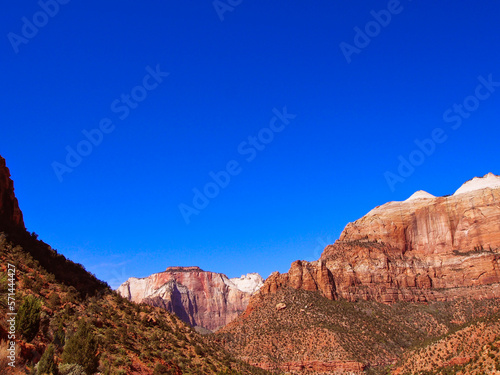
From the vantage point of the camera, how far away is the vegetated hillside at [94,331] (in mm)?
21406

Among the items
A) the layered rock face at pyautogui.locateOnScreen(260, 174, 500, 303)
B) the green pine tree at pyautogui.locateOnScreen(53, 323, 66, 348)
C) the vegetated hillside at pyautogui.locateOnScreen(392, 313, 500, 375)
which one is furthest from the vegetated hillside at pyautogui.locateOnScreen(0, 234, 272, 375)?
the layered rock face at pyautogui.locateOnScreen(260, 174, 500, 303)

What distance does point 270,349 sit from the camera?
86688mm

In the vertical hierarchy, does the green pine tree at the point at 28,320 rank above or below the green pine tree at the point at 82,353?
above

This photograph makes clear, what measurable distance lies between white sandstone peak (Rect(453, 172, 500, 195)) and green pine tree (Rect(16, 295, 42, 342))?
489ft

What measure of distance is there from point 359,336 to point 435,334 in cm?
2029

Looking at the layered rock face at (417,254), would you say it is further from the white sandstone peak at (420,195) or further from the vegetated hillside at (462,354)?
the vegetated hillside at (462,354)

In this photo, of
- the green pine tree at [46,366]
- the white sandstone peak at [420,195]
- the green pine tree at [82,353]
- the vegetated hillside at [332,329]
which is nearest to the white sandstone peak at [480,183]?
the white sandstone peak at [420,195]

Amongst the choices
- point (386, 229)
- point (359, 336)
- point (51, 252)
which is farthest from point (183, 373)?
point (386, 229)

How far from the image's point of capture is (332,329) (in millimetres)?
91688

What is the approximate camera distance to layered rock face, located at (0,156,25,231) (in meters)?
38.9

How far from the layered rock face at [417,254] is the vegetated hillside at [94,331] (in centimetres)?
8473

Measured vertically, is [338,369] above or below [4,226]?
below

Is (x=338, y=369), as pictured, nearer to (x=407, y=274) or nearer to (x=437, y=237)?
(x=407, y=274)

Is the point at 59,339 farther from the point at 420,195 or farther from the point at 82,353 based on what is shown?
the point at 420,195
